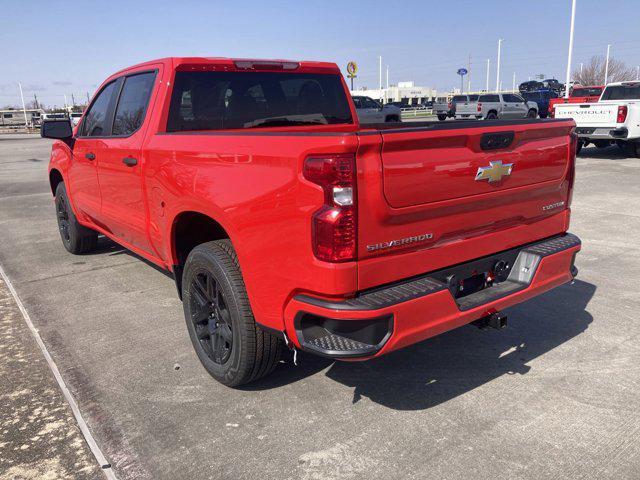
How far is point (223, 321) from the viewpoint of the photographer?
3.33m

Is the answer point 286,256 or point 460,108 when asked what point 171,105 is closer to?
point 286,256

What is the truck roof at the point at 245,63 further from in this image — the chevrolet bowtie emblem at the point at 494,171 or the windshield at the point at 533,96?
the windshield at the point at 533,96

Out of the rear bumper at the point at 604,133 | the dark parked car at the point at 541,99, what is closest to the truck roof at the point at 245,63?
the rear bumper at the point at 604,133

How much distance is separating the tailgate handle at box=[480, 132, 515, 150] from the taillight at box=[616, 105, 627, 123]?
1226cm

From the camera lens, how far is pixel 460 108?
95.7 ft

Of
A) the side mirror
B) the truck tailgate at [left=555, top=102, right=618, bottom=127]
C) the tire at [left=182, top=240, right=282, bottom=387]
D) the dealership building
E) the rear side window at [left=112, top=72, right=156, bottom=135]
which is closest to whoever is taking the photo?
the tire at [left=182, top=240, right=282, bottom=387]

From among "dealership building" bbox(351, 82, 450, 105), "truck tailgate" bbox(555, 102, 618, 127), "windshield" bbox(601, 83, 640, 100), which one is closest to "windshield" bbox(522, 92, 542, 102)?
"windshield" bbox(601, 83, 640, 100)

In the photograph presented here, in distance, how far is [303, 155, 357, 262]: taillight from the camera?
7.86 feet

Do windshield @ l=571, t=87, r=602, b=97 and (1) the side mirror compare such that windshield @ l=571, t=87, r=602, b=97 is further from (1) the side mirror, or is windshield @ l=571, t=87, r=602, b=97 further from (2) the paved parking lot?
(1) the side mirror

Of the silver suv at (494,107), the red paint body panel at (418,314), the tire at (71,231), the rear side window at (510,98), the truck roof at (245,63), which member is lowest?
the tire at (71,231)

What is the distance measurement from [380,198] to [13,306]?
154 inches

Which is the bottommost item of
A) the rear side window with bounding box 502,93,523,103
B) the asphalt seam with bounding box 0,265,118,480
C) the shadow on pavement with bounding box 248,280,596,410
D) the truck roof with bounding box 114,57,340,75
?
the shadow on pavement with bounding box 248,280,596,410

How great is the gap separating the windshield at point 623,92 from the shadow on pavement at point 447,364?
13.8m

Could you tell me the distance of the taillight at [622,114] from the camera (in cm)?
1331
